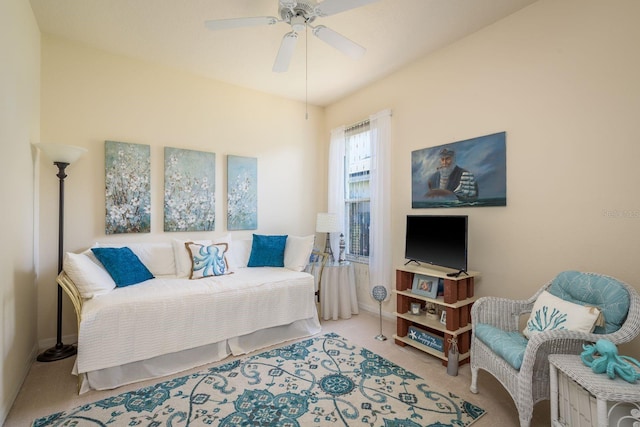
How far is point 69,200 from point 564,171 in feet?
14.1

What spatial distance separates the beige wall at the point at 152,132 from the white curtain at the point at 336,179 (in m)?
0.38

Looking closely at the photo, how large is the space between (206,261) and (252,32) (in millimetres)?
2223

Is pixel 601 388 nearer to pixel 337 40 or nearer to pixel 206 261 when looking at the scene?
pixel 337 40

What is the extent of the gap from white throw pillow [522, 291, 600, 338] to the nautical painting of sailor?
2.93ft

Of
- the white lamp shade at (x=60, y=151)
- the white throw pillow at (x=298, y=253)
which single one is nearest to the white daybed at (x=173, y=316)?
the white throw pillow at (x=298, y=253)

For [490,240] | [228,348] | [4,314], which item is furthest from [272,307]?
[490,240]

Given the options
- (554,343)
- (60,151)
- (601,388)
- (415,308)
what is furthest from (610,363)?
(60,151)

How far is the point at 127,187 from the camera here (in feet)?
10.5

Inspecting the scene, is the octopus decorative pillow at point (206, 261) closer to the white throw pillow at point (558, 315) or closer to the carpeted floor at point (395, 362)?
the carpeted floor at point (395, 362)

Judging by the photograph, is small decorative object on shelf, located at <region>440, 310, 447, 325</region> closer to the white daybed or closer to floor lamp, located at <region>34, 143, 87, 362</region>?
the white daybed

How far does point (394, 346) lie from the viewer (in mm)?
2898

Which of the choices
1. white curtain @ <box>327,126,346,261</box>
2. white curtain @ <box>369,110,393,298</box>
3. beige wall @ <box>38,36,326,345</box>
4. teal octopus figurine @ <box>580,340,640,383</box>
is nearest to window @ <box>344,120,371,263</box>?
white curtain @ <box>327,126,346,261</box>

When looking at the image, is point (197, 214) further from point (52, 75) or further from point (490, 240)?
point (490, 240)

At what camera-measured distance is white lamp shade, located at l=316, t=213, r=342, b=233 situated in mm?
3805
